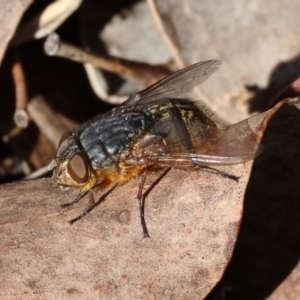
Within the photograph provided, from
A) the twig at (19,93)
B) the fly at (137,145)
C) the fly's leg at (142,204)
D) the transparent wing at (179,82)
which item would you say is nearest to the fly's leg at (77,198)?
the fly at (137,145)

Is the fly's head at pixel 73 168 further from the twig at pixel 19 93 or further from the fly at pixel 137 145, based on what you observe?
the twig at pixel 19 93

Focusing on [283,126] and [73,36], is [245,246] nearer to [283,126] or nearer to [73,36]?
[283,126]

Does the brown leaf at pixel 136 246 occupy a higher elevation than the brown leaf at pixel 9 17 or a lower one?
lower

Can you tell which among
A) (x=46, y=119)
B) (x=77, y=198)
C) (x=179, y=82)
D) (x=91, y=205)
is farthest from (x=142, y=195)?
(x=46, y=119)

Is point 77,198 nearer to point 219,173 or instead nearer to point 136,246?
point 136,246

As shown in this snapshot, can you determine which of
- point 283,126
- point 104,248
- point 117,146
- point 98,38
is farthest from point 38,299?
point 98,38

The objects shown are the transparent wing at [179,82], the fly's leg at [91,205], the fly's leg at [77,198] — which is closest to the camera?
the fly's leg at [91,205]

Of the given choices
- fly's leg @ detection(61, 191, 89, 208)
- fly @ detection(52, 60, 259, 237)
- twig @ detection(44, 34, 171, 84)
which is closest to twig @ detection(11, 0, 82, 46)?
twig @ detection(44, 34, 171, 84)

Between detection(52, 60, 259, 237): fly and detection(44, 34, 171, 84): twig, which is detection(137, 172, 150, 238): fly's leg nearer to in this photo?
detection(52, 60, 259, 237): fly
